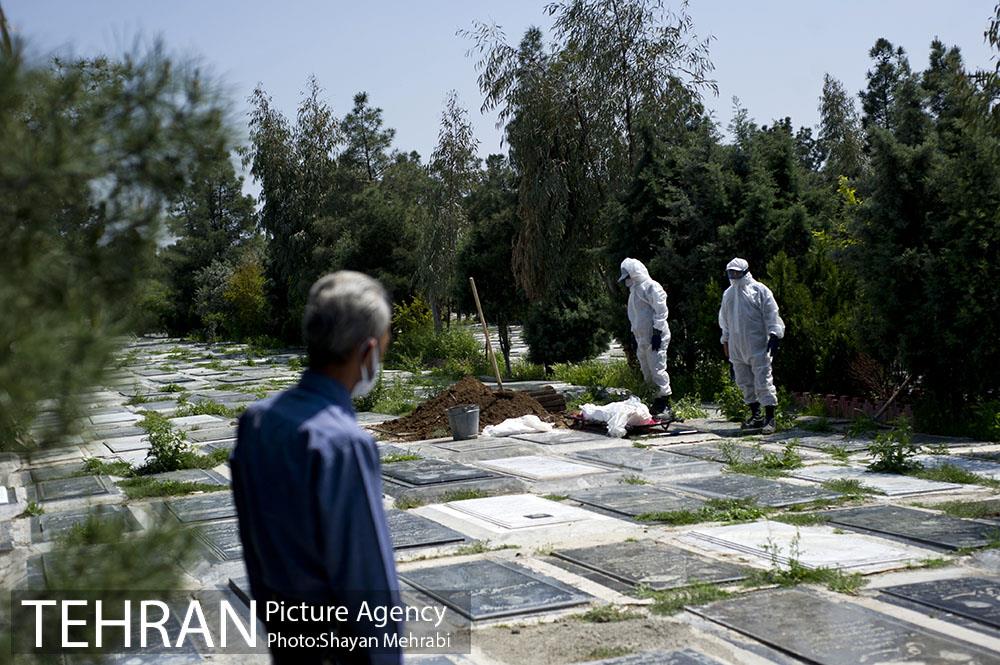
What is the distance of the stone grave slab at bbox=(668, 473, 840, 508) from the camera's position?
757cm

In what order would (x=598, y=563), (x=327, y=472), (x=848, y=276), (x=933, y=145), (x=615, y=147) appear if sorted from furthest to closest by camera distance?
(x=615, y=147)
(x=848, y=276)
(x=933, y=145)
(x=598, y=563)
(x=327, y=472)

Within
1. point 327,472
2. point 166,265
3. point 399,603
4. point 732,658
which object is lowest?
point 732,658

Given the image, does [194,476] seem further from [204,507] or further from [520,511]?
[520,511]

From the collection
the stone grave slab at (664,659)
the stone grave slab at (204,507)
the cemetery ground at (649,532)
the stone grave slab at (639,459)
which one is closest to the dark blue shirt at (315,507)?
the cemetery ground at (649,532)

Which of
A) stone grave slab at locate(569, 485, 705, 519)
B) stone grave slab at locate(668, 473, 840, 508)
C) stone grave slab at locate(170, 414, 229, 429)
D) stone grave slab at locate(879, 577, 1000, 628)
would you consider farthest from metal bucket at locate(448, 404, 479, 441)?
stone grave slab at locate(879, 577, 1000, 628)

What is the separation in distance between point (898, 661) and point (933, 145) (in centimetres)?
768

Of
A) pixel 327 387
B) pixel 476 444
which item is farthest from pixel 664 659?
pixel 476 444

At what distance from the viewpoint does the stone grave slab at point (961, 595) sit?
4.76 metres

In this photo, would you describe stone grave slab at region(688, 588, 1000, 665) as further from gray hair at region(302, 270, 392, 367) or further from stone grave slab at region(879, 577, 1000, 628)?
gray hair at region(302, 270, 392, 367)

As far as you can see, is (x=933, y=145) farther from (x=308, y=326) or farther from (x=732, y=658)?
A: (x=308, y=326)

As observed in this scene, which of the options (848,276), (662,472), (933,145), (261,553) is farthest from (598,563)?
(848,276)

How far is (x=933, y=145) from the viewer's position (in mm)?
10617

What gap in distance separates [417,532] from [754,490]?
2.68 meters

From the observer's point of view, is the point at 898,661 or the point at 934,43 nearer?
the point at 898,661
